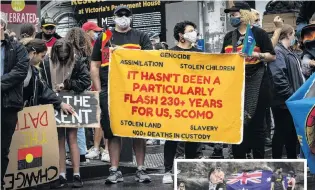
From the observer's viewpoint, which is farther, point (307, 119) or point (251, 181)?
point (307, 119)

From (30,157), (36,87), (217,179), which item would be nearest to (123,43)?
(36,87)

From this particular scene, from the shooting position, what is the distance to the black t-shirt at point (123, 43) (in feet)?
30.5

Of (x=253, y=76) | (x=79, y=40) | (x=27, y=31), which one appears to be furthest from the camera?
(x=27, y=31)

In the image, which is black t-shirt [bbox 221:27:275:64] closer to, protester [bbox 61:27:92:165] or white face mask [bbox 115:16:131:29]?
white face mask [bbox 115:16:131:29]

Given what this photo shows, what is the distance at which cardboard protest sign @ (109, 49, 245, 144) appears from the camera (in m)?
9.05

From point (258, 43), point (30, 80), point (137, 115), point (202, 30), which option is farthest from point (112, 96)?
point (202, 30)

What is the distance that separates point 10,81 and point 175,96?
2055mm

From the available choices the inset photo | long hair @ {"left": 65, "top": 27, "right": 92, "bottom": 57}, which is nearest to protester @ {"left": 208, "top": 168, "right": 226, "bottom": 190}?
the inset photo

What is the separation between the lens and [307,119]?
26.9 ft

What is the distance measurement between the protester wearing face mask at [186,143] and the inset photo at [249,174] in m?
2.37

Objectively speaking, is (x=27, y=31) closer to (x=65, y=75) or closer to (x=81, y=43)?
(x=81, y=43)

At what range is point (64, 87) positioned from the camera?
366 inches

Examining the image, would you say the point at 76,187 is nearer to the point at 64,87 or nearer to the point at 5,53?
the point at 64,87

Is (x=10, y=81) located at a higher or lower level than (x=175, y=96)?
higher
